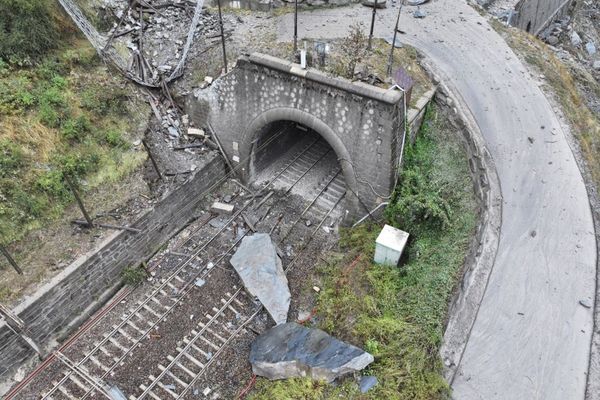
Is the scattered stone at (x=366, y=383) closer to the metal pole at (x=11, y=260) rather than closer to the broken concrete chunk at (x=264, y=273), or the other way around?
the broken concrete chunk at (x=264, y=273)

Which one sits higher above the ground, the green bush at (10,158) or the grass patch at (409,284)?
the green bush at (10,158)

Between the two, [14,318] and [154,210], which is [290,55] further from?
[14,318]

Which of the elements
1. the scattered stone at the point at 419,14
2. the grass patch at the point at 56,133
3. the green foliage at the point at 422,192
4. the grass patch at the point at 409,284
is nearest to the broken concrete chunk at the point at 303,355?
the grass patch at the point at 409,284

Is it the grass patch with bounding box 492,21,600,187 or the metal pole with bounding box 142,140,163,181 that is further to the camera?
the grass patch with bounding box 492,21,600,187

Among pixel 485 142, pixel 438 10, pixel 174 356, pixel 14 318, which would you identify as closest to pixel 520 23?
pixel 438 10

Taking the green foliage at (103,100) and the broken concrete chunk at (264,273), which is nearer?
the broken concrete chunk at (264,273)

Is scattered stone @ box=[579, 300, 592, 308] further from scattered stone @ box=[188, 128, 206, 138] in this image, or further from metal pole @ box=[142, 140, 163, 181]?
scattered stone @ box=[188, 128, 206, 138]

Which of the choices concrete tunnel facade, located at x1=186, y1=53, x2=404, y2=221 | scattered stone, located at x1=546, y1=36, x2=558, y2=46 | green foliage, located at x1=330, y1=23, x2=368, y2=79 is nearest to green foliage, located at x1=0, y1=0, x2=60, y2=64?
concrete tunnel facade, located at x1=186, y1=53, x2=404, y2=221
